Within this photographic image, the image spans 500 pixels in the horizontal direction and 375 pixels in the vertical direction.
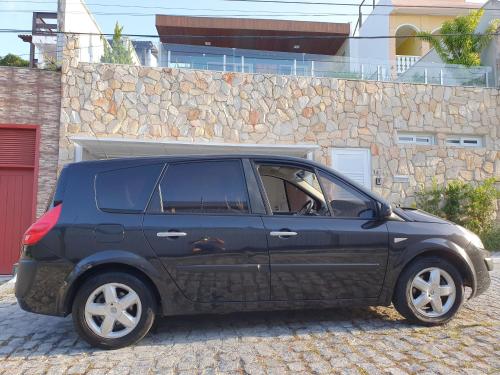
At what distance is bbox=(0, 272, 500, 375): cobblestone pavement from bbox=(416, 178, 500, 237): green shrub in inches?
254

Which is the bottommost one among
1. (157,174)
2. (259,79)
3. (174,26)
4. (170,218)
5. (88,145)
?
(170,218)

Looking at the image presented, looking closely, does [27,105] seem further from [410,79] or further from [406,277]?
[410,79]

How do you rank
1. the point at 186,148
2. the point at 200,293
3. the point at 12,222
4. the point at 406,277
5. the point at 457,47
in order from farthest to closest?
the point at 457,47
the point at 186,148
the point at 12,222
the point at 406,277
the point at 200,293

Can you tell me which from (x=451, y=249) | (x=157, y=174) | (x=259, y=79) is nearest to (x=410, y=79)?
(x=259, y=79)

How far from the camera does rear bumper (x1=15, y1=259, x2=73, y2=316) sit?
337 centimetres

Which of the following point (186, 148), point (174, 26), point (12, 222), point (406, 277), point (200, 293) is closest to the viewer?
point (200, 293)

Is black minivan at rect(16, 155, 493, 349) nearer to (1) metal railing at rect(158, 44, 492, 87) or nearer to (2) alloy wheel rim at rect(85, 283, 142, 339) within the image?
(2) alloy wheel rim at rect(85, 283, 142, 339)

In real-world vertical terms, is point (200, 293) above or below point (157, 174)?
below

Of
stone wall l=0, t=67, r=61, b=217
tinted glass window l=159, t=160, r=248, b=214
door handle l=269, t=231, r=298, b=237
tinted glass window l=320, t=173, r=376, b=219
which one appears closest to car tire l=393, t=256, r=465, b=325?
tinted glass window l=320, t=173, r=376, b=219

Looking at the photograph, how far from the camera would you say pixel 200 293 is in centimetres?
353

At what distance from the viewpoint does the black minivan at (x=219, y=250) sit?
11.2 ft

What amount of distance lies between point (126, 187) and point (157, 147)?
21.8ft

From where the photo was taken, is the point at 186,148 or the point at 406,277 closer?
the point at 406,277

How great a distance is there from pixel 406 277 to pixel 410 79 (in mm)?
8888
